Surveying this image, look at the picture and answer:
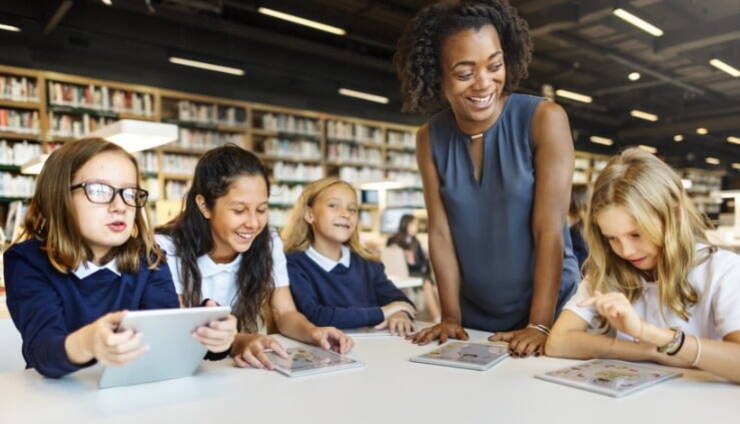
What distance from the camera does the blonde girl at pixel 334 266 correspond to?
1.68m

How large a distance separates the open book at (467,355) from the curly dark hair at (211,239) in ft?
2.06

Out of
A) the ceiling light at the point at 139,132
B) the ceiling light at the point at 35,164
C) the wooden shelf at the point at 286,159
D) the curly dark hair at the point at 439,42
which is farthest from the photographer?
the wooden shelf at the point at 286,159

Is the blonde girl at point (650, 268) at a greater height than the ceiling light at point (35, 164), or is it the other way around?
the ceiling light at point (35, 164)

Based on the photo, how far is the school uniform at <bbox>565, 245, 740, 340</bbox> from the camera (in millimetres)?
1010

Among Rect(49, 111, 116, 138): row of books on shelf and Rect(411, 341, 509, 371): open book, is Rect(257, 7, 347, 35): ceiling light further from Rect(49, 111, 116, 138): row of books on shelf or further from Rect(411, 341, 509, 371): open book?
Rect(411, 341, 509, 371): open book

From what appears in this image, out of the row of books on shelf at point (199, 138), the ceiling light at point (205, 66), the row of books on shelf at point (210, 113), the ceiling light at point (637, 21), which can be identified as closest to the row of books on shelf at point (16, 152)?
the row of books on shelf at point (199, 138)

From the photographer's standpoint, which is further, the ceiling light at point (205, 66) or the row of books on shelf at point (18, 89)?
the ceiling light at point (205, 66)

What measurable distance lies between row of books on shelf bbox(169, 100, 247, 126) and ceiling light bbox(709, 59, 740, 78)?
6.97 metres

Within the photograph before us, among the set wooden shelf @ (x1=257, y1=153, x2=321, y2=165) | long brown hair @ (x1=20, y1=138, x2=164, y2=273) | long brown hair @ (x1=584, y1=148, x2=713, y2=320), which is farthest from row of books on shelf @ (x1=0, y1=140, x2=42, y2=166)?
long brown hair @ (x1=584, y1=148, x2=713, y2=320)

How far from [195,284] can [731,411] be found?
125cm

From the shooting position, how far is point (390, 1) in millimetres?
6426

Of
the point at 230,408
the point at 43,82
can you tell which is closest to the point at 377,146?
the point at 43,82

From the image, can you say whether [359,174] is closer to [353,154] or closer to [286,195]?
[353,154]

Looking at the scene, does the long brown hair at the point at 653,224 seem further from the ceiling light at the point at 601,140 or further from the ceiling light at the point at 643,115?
the ceiling light at the point at 601,140
